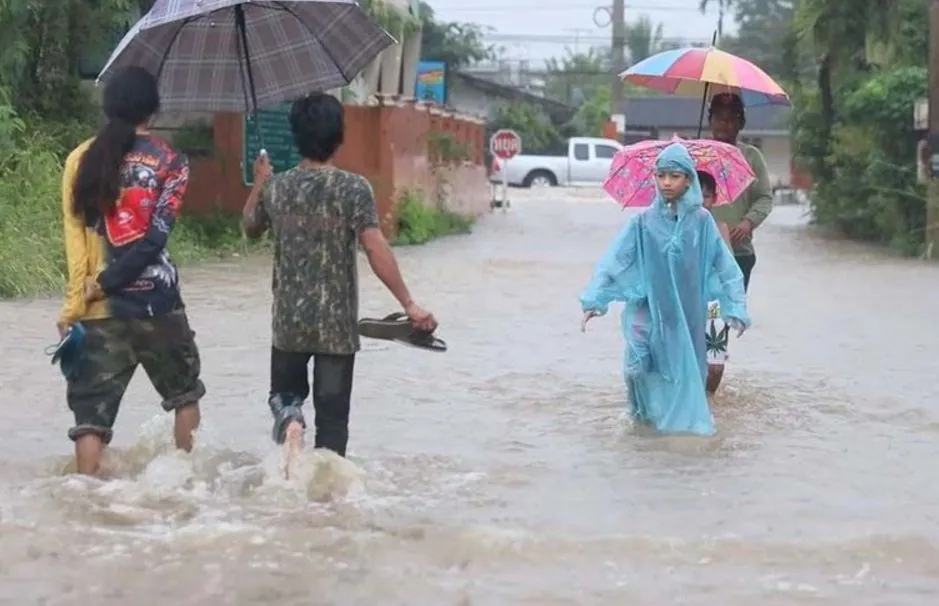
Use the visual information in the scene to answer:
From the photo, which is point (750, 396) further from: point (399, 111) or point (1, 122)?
point (399, 111)

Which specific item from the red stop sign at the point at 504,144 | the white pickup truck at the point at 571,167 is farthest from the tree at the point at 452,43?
the red stop sign at the point at 504,144

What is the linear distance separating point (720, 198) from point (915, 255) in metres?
12.6

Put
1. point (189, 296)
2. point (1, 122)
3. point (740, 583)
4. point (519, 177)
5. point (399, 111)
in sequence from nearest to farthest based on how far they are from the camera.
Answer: point (740, 583) < point (189, 296) < point (1, 122) < point (399, 111) < point (519, 177)

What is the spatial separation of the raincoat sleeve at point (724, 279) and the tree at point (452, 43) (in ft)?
149

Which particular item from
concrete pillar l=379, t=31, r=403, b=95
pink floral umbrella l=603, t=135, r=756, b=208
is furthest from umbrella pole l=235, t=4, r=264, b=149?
concrete pillar l=379, t=31, r=403, b=95

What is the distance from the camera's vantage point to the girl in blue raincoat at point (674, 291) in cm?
768

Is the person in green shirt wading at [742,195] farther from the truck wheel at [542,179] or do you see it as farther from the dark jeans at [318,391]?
the truck wheel at [542,179]

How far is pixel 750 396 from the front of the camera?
9.27 m

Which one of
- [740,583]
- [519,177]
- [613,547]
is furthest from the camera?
[519,177]

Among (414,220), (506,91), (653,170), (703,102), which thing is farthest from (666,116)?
(653,170)

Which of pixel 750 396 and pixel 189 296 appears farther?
pixel 189 296

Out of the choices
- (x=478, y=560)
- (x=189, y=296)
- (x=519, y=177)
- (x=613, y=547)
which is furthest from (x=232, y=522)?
(x=519, y=177)

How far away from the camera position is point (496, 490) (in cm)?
Result: 676

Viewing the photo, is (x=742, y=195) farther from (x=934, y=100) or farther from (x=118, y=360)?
(x=934, y=100)
